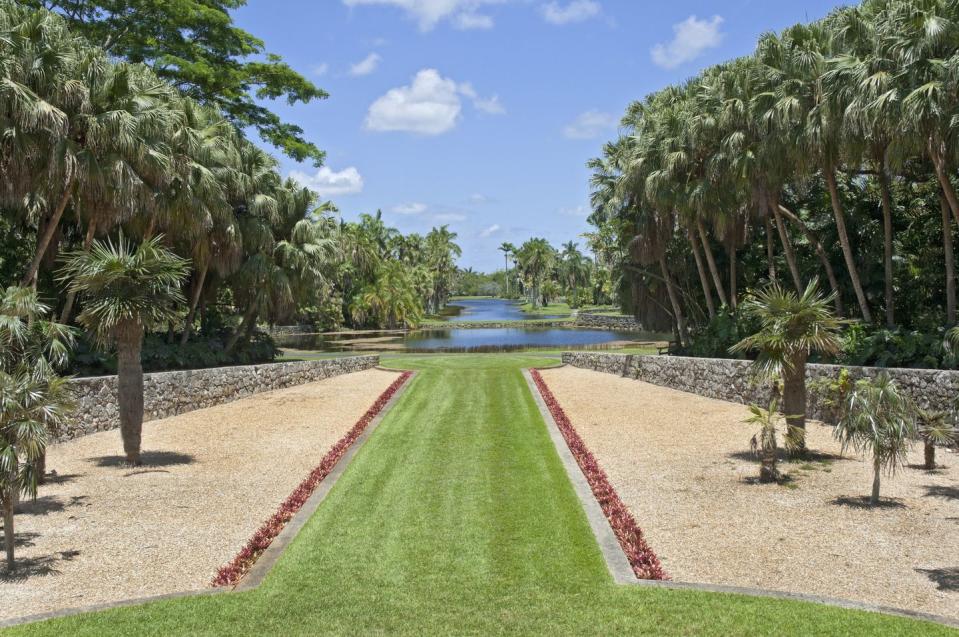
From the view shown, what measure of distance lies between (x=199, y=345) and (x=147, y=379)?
747cm

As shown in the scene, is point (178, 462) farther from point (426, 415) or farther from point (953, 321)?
point (953, 321)

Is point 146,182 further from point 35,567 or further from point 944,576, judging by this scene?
point 944,576

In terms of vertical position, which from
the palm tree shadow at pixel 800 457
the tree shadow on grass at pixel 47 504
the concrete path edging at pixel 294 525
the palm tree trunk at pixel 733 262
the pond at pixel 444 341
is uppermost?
the palm tree trunk at pixel 733 262

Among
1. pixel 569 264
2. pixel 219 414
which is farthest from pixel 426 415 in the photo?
pixel 569 264

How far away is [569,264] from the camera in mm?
152250

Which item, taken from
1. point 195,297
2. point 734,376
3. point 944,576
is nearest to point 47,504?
point 944,576

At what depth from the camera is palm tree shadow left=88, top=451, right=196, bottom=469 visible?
13875 mm

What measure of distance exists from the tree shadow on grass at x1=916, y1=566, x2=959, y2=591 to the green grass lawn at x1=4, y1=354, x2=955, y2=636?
1296mm

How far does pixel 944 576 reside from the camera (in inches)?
316

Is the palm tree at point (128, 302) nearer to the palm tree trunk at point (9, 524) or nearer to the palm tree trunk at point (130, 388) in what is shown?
the palm tree trunk at point (130, 388)

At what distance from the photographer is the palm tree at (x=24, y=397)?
26.6 ft

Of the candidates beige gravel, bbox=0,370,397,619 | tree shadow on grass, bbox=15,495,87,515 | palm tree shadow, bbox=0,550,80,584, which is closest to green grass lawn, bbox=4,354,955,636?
beige gravel, bbox=0,370,397,619

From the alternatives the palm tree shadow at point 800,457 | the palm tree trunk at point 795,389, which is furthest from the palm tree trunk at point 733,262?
the palm tree shadow at point 800,457

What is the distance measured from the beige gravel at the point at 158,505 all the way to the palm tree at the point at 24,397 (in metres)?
0.64
